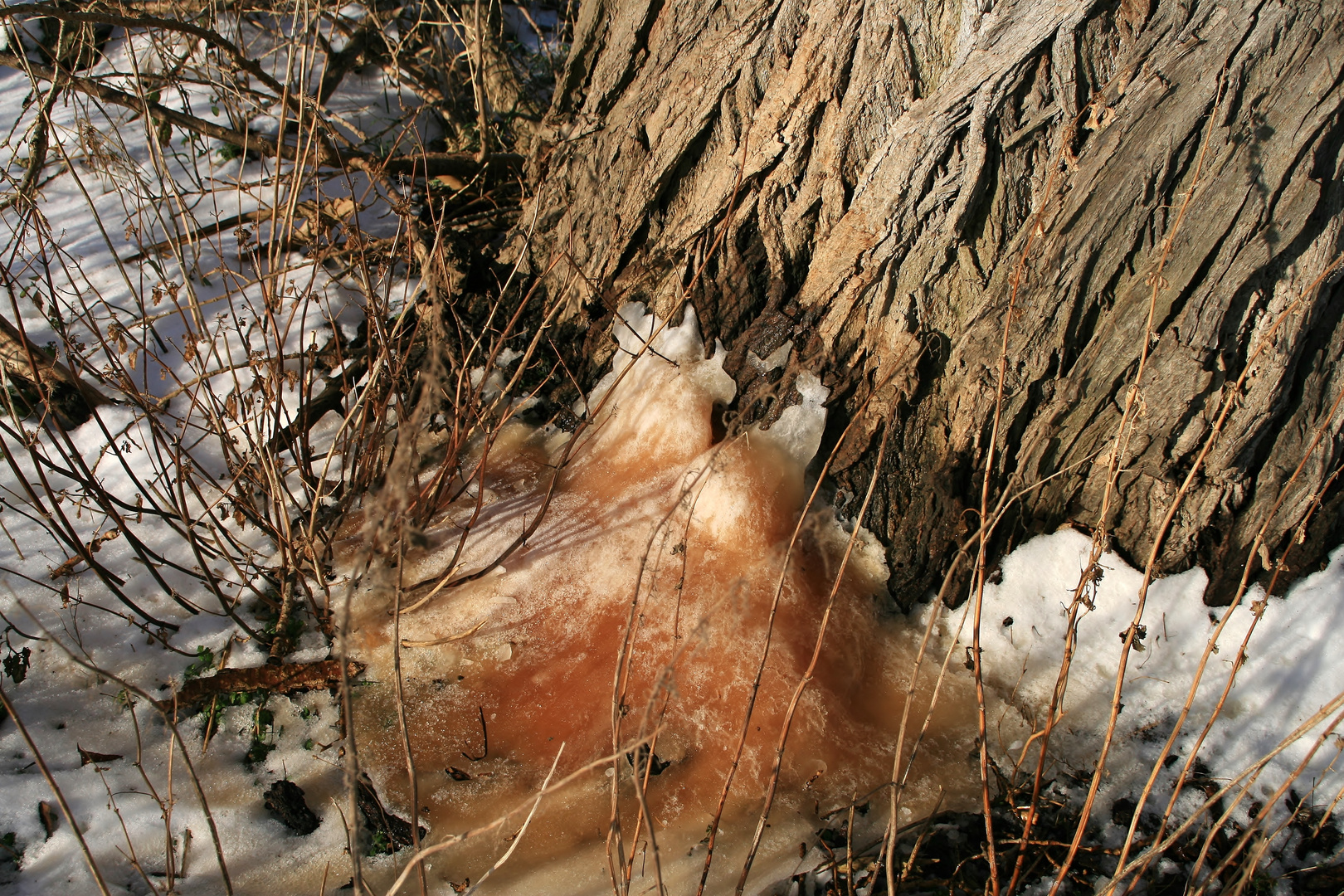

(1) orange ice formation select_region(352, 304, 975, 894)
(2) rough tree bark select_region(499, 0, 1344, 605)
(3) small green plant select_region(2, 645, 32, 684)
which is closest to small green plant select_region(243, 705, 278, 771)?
(1) orange ice formation select_region(352, 304, 975, 894)

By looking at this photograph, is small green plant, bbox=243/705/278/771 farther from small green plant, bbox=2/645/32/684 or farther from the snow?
small green plant, bbox=2/645/32/684

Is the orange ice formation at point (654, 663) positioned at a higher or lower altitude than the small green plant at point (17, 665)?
lower

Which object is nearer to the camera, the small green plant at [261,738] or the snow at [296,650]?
the snow at [296,650]

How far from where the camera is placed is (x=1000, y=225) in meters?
2.23

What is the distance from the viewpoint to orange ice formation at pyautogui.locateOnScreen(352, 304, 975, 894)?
2039mm

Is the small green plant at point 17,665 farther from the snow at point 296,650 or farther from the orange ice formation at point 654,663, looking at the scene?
the orange ice formation at point 654,663

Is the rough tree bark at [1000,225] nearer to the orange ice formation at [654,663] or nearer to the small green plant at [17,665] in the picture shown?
the orange ice formation at [654,663]

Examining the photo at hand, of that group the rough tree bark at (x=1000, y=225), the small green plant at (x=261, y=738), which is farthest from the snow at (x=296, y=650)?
the rough tree bark at (x=1000, y=225)

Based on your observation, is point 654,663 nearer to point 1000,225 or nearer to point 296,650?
point 296,650

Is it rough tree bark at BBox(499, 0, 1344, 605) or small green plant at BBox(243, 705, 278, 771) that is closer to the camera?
rough tree bark at BBox(499, 0, 1344, 605)

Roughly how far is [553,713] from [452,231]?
1.86 meters

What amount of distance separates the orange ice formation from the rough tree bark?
22 centimetres

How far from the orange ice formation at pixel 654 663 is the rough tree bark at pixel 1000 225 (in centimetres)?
22

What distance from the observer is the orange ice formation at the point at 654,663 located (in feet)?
6.69
